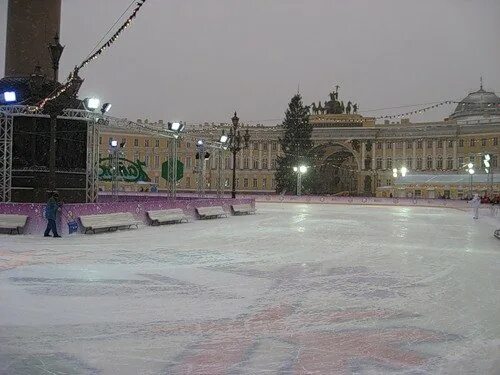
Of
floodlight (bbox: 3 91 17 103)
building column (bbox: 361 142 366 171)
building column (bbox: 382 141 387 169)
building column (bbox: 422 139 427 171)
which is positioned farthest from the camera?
building column (bbox: 361 142 366 171)

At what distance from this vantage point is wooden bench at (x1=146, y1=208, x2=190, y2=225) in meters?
22.5

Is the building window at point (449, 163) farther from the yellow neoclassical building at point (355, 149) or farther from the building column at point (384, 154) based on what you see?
the building column at point (384, 154)

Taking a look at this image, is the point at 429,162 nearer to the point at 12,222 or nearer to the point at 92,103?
the point at 92,103

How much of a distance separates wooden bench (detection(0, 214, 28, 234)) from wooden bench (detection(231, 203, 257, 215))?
16024 millimetres

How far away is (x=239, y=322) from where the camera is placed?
22.1ft

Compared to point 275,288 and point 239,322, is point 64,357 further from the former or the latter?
point 275,288

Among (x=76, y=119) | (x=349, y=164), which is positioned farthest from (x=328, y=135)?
(x=76, y=119)

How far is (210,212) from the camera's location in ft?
91.9

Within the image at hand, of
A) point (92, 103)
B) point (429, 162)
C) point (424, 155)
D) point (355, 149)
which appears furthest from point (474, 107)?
point (92, 103)

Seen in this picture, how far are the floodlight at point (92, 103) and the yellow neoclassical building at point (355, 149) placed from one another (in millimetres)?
62701

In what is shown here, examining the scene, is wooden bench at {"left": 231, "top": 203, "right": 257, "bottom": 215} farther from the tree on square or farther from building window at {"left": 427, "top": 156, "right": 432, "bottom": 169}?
building window at {"left": 427, "top": 156, "right": 432, "bottom": 169}

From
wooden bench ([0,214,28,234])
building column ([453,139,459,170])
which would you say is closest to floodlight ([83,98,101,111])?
wooden bench ([0,214,28,234])

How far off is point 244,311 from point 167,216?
16.4m

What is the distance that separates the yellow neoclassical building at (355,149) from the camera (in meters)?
87.4
